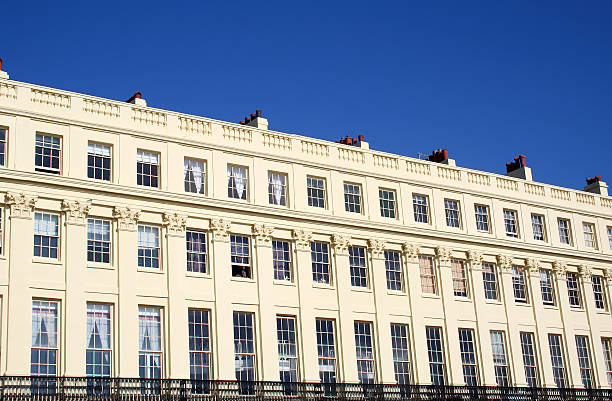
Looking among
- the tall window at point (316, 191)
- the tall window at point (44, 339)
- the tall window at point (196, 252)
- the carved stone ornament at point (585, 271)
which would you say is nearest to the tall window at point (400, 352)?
the tall window at point (316, 191)

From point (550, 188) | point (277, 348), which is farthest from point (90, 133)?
point (550, 188)

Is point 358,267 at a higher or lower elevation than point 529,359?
higher

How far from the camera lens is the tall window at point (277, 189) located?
44344mm

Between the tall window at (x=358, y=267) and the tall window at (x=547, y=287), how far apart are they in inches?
459

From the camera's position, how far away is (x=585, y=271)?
178 feet

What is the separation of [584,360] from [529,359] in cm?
411

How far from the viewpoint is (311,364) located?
42.3 metres

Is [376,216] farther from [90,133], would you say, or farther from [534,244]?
[90,133]

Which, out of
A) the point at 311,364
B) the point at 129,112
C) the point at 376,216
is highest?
the point at 129,112

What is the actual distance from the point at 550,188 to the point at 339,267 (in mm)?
16398

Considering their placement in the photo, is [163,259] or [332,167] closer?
[163,259]

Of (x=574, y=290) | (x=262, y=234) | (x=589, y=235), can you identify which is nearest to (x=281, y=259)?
(x=262, y=234)

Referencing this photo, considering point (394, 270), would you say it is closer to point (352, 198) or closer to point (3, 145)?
point (352, 198)

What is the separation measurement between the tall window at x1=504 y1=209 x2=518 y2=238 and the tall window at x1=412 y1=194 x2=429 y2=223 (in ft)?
17.7
